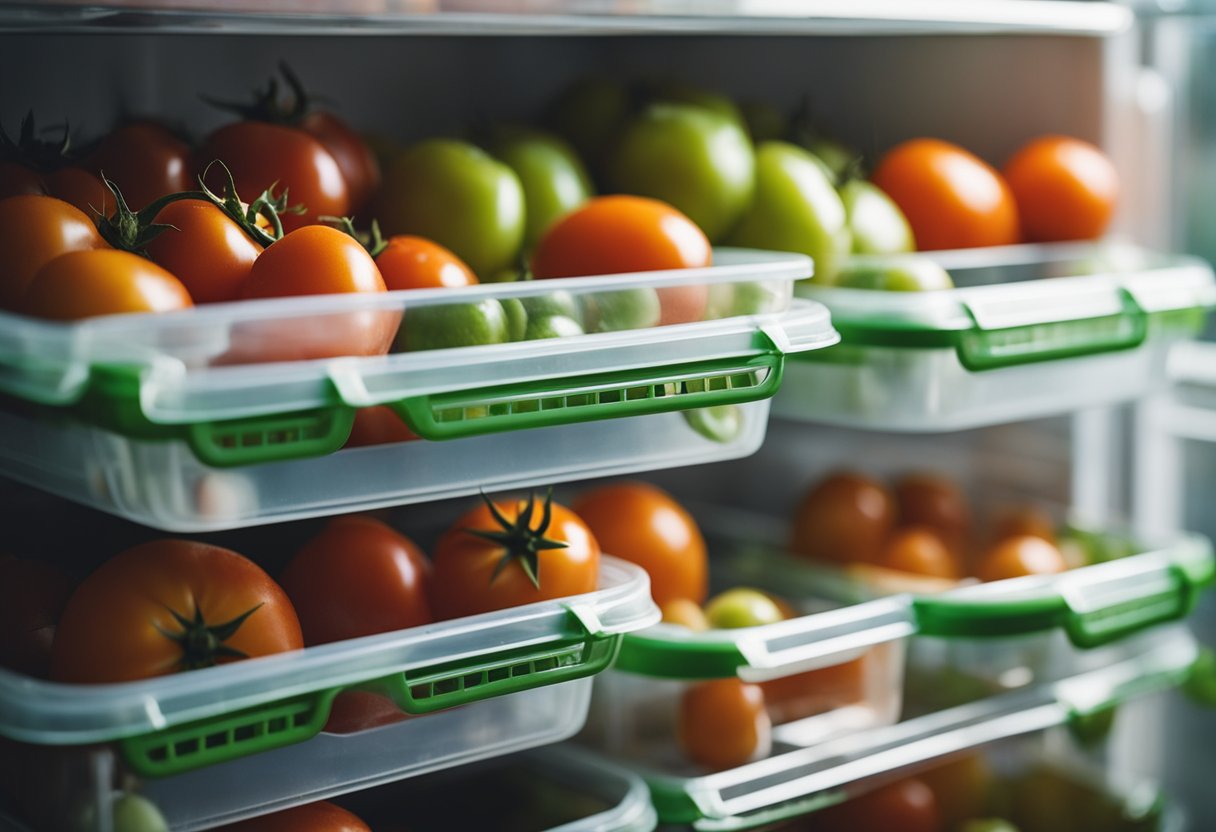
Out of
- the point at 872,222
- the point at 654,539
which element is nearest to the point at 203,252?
the point at 654,539

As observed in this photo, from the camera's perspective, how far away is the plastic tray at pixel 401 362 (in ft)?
2.27

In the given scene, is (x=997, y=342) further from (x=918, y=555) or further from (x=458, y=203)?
(x=458, y=203)

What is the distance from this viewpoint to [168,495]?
0.72 m

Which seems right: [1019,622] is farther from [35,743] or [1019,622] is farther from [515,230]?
[35,743]

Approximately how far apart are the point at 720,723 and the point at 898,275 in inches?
14.6

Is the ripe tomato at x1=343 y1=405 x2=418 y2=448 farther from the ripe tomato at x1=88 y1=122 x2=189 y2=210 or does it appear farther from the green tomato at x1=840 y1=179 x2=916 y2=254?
the green tomato at x1=840 y1=179 x2=916 y2=254

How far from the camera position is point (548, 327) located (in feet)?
2.78

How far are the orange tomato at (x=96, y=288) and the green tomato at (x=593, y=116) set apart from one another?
531 mm

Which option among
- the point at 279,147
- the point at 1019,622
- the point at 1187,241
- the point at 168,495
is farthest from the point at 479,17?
the point at 1187,241

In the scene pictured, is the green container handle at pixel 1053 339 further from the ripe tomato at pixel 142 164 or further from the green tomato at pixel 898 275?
the ripe tomato at pixel 142 164

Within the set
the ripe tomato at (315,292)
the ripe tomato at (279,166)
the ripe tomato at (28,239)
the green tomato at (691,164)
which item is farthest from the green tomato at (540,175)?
the ripe tomato at (28,239)

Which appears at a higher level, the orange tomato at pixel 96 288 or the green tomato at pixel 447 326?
the orange tomato at pixel 96 288

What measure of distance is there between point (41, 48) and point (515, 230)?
15.0 inches

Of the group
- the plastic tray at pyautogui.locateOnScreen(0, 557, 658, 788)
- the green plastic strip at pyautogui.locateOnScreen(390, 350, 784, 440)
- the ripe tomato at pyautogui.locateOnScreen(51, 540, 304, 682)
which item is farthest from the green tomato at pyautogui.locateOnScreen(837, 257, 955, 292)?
the ripe tomato at pyautogui.locateOnScreen(51, 540, 304, 682)
